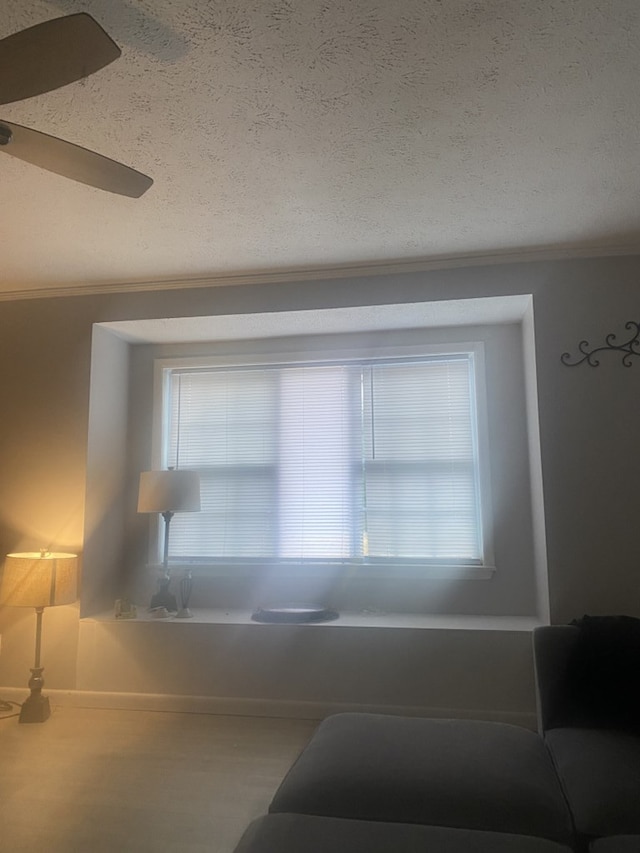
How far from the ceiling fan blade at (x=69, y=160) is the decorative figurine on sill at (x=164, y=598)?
2.63m

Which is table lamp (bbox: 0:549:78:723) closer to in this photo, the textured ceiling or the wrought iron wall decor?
the textured ceiling

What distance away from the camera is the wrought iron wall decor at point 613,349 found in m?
3.05

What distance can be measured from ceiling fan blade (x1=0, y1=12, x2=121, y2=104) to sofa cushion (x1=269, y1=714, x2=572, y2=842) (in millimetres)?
2083

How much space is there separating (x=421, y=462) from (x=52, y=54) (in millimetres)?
3015

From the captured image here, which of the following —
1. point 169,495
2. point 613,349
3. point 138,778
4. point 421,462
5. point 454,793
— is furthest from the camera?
point 421,462

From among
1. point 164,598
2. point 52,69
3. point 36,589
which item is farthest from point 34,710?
point 52,69

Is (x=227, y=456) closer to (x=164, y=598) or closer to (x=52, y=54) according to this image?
(x=164, y=598)

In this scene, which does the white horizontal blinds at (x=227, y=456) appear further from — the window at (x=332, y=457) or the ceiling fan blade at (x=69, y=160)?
the ceiling fan blade at (x=69, y=160)

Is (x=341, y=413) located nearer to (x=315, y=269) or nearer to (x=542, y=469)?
(x=315, y=269)

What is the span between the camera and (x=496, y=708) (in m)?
3.08

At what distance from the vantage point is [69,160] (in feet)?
5.57

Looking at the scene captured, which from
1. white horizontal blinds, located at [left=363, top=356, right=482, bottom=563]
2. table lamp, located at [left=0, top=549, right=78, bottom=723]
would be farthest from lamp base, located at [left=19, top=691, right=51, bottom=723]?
white horizontal blinds, located at [left=363, top=356, right=482, bottom=563]

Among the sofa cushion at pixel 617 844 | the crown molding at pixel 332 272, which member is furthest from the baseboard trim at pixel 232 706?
the crown molding at pixel 332 272

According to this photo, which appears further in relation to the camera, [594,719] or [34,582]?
[34,582]
